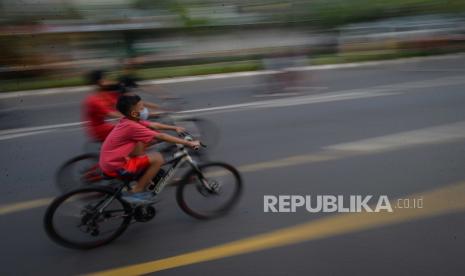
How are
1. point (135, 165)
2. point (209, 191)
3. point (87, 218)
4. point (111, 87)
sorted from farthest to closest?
point (111, 87), point (209, 191), point (135, 165), point (87, 218)

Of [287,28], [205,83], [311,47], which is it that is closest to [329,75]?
[205,83]

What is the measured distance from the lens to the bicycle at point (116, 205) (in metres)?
4.36

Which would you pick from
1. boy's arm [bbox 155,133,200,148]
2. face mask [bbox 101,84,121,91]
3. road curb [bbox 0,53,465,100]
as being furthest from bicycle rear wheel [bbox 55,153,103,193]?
road curb [bbox 0,53,465,100]

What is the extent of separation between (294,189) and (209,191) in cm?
124

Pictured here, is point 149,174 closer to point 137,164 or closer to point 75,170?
point 137,164

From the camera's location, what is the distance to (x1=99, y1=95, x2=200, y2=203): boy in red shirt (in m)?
4.46

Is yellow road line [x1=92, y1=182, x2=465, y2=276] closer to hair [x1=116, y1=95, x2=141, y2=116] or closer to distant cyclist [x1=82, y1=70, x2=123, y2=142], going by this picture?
hair [x1=116, y1=95, x2=141, y2=116]

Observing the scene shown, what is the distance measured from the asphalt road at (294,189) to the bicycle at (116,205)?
0.44 feet

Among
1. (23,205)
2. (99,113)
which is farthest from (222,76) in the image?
(23,205)

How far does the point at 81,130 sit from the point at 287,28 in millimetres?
14520

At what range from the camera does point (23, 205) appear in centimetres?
550

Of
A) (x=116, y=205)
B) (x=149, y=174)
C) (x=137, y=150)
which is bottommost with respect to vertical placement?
(x=116, y=205)

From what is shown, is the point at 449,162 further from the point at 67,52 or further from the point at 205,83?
the point at 67,52

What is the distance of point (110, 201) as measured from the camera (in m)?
4.43
